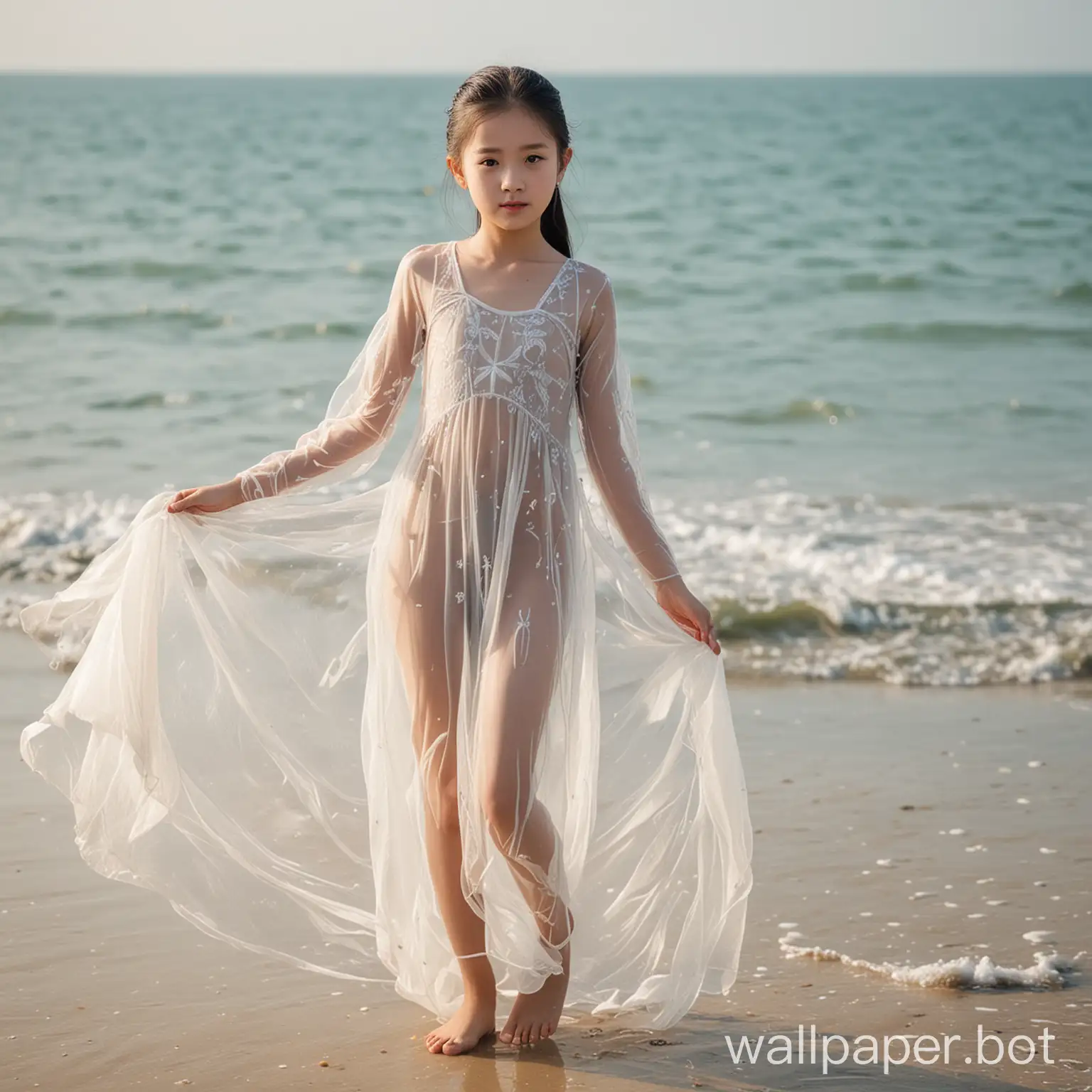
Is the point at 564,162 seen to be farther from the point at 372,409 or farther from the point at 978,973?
the point at 978,973

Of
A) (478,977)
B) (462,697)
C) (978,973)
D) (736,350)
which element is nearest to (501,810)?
(462,697)

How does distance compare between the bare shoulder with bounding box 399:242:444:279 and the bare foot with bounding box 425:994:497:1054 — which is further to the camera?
the bare shoulder with bounding box 399:242:444:279

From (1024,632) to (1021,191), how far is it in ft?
75.0

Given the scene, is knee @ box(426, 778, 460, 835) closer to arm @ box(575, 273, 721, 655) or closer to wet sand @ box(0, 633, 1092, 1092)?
wet sand @ box(0, 633, 1092, 1092)

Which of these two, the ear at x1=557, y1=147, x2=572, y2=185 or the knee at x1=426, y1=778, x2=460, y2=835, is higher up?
the ear at x1=557, y1=147, x2=572, y2=185

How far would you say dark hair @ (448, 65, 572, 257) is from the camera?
3.45 meters

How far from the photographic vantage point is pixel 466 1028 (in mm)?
3465

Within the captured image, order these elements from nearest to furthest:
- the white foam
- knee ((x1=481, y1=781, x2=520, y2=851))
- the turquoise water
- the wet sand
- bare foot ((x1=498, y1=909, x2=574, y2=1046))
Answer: knee ((x1=481, y1=781, x2=520, y2=851)) < the wet sand < bare foot ((x1=498, y1=909, x2=574, y2=1046)) < the white foam < the turquoise water

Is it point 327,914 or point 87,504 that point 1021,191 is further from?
point 327,914

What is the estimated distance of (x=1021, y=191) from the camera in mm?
27875

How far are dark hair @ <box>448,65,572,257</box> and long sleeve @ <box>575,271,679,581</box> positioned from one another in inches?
13.7

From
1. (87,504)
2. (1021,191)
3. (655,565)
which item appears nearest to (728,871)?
(655,565)

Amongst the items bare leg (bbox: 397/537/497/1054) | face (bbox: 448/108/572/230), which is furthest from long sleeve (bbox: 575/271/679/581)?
bare leg (bbox: 397/537/497/1054)

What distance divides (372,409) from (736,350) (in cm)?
1248
